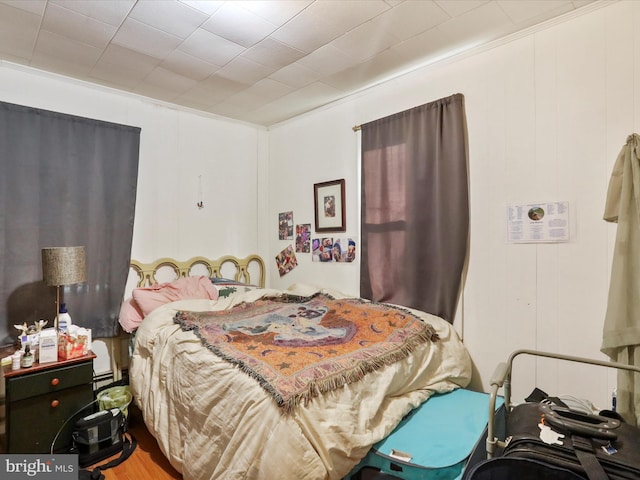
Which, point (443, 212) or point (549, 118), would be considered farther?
point (443, 212)

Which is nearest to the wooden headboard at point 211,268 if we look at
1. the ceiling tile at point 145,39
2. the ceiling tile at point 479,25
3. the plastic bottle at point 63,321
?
the plastic bottle at point 63,321

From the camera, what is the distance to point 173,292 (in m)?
2.84

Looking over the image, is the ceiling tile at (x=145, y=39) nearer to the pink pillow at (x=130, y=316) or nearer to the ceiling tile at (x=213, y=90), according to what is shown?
the ceiling tile at (x=213, y=90)

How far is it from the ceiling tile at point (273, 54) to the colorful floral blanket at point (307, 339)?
1758 millimetres

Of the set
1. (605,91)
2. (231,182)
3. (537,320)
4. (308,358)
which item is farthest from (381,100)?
(308,358)

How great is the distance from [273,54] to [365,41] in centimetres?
61

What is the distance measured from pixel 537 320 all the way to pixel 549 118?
116 cm

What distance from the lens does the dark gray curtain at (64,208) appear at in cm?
240

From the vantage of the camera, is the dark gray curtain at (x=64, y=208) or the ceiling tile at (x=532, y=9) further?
the dark gray curtain at (x=64, y=208)

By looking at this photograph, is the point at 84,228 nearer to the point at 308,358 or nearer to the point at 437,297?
the point at 308,358

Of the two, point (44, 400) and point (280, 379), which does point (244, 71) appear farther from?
point (44, 400)

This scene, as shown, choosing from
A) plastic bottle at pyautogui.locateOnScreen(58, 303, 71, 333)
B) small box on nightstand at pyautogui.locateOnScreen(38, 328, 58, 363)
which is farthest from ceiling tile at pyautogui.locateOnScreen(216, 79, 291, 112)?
small box on nightstand at pyautogui.locateOnScreen(38, 328, 58, 363)

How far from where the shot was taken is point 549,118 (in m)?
2.02

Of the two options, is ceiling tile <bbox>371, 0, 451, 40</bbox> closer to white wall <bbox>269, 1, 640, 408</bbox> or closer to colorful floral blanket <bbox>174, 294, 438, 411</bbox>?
white wall <bbox>269, 1, 640, 408</bbox>
